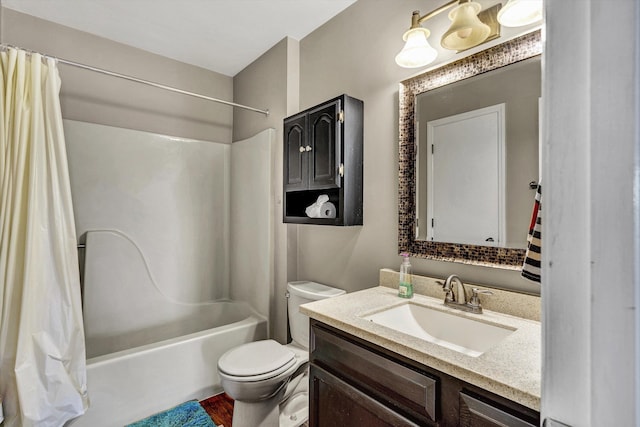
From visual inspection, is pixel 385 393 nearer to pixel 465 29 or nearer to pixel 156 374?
pixel 465 29

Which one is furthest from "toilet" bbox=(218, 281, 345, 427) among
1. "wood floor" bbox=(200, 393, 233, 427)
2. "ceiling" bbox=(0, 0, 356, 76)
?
"ceiling" bbox=(0, 0, 356, 76)

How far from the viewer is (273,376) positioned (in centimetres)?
160

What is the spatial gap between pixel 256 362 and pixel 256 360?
2 centimetres

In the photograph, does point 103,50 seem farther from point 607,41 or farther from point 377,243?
point 607,41

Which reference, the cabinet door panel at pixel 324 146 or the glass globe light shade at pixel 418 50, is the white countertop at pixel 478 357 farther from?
the glass globe light shade at pixel 418 50

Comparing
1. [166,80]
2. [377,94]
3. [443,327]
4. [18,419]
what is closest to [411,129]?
[377,94]

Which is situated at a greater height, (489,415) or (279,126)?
(279,126)

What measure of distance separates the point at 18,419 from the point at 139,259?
3.61 ft

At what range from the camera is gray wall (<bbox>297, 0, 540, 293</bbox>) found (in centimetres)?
166

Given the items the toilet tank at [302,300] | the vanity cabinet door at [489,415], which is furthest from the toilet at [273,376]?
the vanity cabinet door at [489,415]

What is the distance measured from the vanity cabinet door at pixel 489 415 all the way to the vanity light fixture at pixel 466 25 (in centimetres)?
125

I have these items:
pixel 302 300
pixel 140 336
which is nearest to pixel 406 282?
pixel 302 300

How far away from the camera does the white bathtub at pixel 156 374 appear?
1755 millimetres

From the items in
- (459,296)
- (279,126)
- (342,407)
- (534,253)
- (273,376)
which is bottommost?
(273,376)
